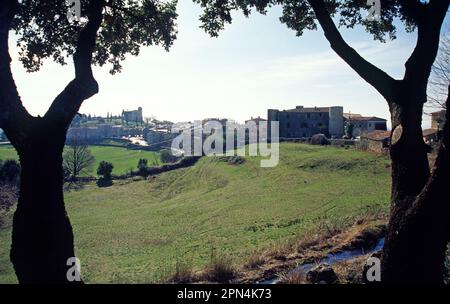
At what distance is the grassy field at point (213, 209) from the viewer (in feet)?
65.2

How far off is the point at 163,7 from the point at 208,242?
48.5 feet

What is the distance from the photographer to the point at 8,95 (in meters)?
6.75

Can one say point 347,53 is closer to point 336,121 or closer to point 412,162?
point 412,162

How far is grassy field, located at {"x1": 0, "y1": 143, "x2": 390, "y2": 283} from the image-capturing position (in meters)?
19.9

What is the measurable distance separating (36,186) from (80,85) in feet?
6.98

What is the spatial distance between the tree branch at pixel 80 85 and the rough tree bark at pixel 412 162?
4.50 m

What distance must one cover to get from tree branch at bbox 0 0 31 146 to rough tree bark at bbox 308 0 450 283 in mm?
5791

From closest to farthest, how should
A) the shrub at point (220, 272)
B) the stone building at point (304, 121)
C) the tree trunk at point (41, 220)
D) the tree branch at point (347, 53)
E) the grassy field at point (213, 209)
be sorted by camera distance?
A: the tree trunk at point (41, 220)
the tree branch at point (347, 53)
the shrub at point (220, 272)
the grassy field at point (213, 209)
the stone building at point (304, 121)

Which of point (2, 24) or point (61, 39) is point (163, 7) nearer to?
point (61, 39)

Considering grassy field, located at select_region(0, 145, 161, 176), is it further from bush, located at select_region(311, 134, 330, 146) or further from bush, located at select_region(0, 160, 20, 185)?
bush, located at select_region(311, 134, 330, 146)

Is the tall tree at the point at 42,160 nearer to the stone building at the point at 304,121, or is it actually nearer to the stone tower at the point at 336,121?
the stone building at the point at 304,121

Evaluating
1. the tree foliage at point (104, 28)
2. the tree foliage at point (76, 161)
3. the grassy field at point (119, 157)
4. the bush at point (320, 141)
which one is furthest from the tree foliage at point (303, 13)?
the grassy field at point (119, 157)

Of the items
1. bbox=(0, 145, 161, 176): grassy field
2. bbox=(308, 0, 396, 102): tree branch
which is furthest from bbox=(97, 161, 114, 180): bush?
bbox=(308, 0, 396, 102): tree branch
